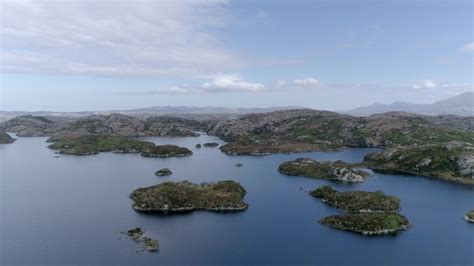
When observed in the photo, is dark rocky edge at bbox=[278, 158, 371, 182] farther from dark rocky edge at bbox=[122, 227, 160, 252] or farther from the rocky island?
dark rocky edge at bbox=[122, 227, 160, 252]

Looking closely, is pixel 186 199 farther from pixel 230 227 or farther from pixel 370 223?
pixel 370 223

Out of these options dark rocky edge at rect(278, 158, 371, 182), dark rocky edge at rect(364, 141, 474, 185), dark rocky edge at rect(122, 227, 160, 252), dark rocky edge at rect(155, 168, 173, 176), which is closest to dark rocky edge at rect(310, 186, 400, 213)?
dark rocky edge at rect(278, 158, 371, 182)

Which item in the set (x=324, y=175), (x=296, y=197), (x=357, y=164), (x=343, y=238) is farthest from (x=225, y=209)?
(x=357, y=164)

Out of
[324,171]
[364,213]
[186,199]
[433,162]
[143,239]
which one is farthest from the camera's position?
[433,162]

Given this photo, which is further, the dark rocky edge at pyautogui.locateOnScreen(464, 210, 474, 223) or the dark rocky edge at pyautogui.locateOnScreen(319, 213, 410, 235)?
the dark rocky edge at pyautogui.locateOnScreen(464, 210, 474, 223)

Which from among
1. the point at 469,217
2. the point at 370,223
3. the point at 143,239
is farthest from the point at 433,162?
the point at 143,239

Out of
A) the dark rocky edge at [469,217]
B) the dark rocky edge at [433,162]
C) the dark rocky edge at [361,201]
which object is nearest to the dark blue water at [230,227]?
the dark rocky edge at [469,217]
